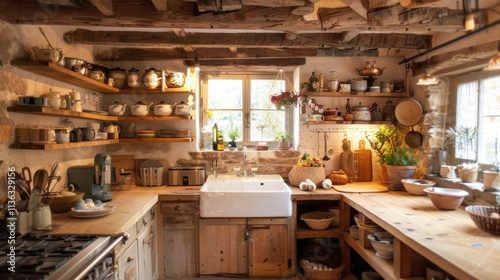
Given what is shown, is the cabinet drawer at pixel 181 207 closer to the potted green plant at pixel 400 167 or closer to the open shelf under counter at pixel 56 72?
the open shelf under counter at pixel 56 72

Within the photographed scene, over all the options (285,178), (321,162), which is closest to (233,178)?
(285,178)

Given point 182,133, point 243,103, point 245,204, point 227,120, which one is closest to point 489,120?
point 245,204

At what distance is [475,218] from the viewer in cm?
171

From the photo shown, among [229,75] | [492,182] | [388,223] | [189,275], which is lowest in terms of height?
[189,275]

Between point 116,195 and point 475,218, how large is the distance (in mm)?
2611

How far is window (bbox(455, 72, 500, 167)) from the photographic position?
225cm

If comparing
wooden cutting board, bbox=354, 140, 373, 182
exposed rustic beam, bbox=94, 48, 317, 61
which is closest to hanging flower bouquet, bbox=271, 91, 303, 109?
exposed rustic beam, bbox=94, 48, 317, 61

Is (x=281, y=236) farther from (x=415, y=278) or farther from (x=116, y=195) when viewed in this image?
(x=116, y=195)

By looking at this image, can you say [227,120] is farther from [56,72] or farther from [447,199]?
[447,199]

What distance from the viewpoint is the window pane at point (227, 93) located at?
3.46 metres

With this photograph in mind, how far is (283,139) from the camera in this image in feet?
11.1

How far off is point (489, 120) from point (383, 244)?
1269 millimetres

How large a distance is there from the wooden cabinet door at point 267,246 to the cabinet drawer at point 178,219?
53cm

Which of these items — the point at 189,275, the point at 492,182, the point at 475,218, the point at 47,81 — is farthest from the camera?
the point at 189,275
